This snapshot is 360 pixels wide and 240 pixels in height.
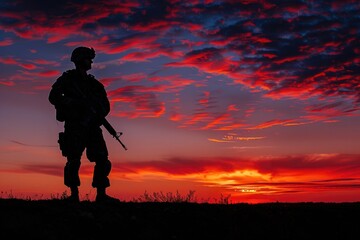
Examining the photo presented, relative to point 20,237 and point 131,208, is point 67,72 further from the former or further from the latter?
point 20,237

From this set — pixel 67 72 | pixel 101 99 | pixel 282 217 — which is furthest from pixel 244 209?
pixel 67 72

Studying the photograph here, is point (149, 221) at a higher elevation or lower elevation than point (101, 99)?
lower

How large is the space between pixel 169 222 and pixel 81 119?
343cm

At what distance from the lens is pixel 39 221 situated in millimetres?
7434

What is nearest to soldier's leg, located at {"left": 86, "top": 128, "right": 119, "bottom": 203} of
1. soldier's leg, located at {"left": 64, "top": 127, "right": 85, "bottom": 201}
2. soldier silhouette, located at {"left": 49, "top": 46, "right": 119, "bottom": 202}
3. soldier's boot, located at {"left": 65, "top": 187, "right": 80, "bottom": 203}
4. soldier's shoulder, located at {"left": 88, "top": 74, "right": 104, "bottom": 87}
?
soldier silhouette, located at {"left": 49, "top": 46, "right": 119, "bottom": 202}

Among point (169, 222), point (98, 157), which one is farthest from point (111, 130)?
point (169, 222)

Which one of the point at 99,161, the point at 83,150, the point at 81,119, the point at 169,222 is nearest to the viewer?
the point at 169,222

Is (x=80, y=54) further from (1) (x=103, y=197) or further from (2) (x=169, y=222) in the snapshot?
(2) (x=169, y=222)

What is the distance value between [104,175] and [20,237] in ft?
13.7

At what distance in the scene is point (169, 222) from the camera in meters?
8.41

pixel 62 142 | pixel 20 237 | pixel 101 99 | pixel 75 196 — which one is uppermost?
pixel 101 99

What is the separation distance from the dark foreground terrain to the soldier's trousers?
1246mm

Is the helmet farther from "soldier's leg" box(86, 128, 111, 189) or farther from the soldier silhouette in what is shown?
"soldier's leg" box(86, 128, 111, 189)

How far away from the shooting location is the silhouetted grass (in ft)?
24.1
